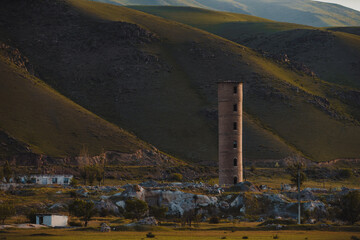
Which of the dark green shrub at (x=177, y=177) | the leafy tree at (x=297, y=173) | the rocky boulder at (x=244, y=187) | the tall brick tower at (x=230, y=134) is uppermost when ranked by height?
the tall brick tower at (x=230, y=134)

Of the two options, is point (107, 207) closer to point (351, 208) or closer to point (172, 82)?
point (351, 208)

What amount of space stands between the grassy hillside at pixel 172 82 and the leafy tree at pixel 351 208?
184 feet

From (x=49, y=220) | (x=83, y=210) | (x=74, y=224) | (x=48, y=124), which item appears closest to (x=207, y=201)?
(x=83, y=210)

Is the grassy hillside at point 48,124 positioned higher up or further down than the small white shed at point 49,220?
higher up

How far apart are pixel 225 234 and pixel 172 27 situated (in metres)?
134

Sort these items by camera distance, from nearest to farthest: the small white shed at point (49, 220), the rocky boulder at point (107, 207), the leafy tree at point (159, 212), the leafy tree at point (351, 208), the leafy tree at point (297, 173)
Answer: the small white shed at point (49, 220) < the leafy tree at point (351, 208) < the leafy tree at point (159, 212) < the rocky boulder at point (107, 207) < the leafy tree at point (297, 173)

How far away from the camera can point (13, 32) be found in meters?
172

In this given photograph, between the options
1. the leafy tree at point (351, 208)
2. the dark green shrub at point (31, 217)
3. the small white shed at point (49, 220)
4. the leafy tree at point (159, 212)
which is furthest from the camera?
the leafy tree at point (159, 212)

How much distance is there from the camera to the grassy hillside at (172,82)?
13812 centimetres

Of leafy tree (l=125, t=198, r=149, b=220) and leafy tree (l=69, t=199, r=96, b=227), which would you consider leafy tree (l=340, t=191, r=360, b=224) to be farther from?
leafy tree (l=69, t=199, r=96, b=227)

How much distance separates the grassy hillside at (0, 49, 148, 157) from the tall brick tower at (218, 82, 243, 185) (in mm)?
37068

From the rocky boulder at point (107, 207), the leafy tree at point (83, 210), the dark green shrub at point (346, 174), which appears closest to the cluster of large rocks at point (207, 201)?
the rocky boulder at point (107, 207)

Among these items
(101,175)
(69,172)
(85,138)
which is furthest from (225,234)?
(85,138)

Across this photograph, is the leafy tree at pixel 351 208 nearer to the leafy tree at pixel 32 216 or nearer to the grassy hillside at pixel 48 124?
the leafy tree at pixel 32 216
